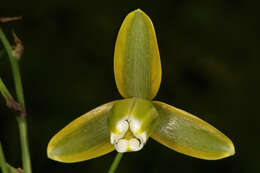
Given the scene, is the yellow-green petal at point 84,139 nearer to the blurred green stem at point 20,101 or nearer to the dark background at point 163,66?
the blurred green stem at point 20,101

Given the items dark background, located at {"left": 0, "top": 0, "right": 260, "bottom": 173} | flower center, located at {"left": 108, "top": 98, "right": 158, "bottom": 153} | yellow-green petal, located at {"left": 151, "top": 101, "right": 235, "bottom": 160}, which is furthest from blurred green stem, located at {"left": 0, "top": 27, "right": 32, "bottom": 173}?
dark background, located at {"left": 0, "top": 0, "right": 260, "bottom": 173}

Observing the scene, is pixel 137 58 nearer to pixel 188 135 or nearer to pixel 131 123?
pixel 131 123

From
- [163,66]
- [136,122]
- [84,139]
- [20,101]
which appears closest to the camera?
[20,101]

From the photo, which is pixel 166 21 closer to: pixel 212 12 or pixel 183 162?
pixel 212 12

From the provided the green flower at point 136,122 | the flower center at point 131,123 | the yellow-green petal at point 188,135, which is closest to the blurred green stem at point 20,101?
the green flower at point 136,122

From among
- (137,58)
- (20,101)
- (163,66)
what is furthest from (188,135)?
(163,66)

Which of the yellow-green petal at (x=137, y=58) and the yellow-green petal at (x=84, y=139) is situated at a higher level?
the yellow-green petal at (x=137, y=58)
